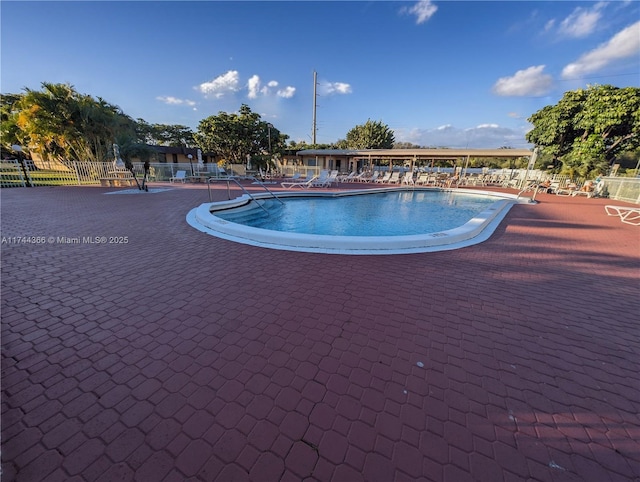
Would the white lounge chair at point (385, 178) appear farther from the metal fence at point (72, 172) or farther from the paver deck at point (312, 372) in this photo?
the paver deck at point (312, 372)

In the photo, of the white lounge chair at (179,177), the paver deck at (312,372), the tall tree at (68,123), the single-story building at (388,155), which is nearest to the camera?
the paver deck at (312,372)

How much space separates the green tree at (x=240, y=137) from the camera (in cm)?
2589

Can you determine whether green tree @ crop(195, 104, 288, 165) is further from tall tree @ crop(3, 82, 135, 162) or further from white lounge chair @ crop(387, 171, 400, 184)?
white lounge chair @ crop(387, 171, 400, 184)

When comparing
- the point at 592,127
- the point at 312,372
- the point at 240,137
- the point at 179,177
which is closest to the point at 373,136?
the point at 240,137

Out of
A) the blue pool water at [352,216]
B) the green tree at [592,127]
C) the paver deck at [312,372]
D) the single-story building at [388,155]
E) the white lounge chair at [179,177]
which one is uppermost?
the green tree at [592,127]

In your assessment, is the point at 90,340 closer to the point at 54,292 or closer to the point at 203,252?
the point at 54,292

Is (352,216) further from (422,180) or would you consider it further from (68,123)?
(68,123)

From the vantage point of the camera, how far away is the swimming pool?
4.60m

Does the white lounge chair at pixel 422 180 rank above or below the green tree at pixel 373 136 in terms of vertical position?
below

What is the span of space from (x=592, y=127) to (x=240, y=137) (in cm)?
2856

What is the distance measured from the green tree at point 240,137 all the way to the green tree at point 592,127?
2388cm

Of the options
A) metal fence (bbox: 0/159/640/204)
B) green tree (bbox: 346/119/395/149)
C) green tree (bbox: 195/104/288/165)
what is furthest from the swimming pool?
green tree (bbox: 346/119/395/149)

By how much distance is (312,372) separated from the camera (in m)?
1.87

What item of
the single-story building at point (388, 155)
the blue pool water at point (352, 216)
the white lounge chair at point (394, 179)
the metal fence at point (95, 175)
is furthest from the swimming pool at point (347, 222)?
the single-story building at point (388, 155)
